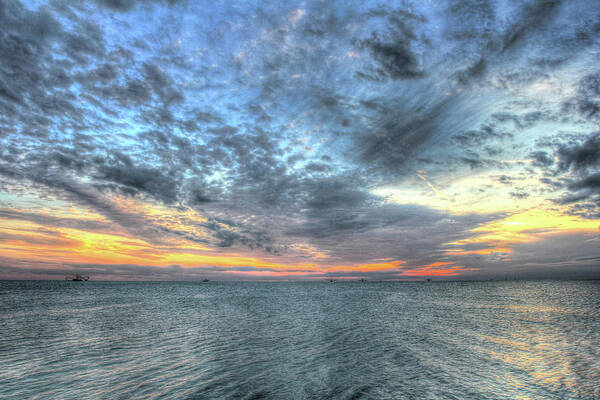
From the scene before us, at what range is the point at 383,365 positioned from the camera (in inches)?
907

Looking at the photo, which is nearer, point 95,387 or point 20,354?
point 95,387

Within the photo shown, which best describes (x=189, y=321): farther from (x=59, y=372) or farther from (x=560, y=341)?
(x=560, y=341)

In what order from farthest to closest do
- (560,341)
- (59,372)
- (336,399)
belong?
(560,341) → (59,372) → (336,399)

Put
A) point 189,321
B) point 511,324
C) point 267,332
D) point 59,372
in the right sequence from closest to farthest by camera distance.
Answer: point 59,372 → point 267,332 → point 511,324 → point 189,321

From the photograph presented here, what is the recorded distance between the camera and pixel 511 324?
140ft

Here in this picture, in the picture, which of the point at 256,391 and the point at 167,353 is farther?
the point at 167,353

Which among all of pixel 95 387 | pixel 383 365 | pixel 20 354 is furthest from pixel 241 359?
pixel 20 354

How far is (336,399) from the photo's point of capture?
16.6 metres

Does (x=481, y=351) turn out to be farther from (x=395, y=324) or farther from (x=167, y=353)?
(x=167, y=353)

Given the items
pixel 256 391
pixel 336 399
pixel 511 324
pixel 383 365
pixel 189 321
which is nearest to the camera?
pixel 336 399

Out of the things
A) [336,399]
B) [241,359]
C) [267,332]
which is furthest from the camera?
[267,332]

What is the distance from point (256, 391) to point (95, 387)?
36.2 feet

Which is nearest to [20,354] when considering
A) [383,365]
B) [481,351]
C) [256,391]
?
[256,391]

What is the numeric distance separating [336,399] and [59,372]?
846 inches
